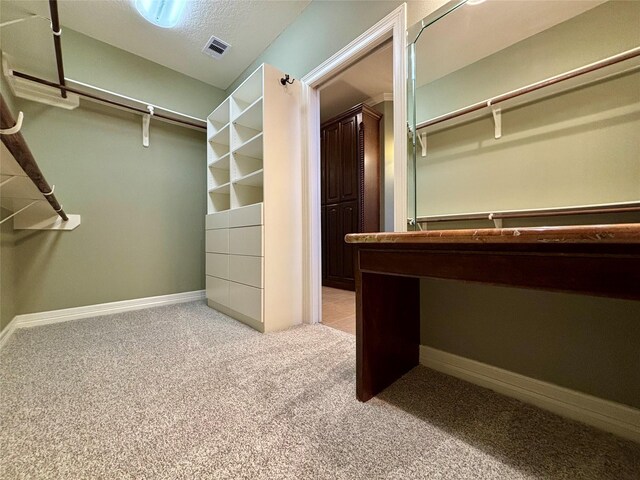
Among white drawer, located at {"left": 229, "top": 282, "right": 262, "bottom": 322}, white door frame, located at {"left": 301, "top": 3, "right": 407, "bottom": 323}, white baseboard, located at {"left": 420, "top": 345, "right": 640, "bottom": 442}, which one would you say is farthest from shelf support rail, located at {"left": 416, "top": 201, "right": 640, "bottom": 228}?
white drawer, located at {"left": 229, "top": 282, "right": 262, "bottom": 322}

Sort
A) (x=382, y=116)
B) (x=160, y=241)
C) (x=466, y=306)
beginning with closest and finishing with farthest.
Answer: (x=466, y=306)
(x=160, y=241)
(x=382, y=116)

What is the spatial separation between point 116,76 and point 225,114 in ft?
3.30

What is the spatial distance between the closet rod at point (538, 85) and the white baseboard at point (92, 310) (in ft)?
8.69

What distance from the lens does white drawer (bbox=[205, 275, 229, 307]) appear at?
6.83ft

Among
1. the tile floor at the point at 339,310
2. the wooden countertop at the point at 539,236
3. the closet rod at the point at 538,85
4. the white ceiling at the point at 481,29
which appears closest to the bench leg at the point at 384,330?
the wooden countertop at the point at 539,236

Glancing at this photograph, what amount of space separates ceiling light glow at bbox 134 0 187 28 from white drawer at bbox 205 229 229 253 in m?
1.76

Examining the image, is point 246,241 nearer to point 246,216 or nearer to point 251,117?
point 246,216

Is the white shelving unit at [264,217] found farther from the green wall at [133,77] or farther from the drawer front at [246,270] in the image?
the green wall at [133,77]

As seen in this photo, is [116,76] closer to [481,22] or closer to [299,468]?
[481,22]

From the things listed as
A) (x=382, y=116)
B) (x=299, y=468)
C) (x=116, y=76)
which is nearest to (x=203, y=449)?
(x=299, y=468)

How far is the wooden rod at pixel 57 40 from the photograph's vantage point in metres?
1.45

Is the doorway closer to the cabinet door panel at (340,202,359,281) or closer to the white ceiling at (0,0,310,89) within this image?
the cabinet door panel at (340,202,359,281)

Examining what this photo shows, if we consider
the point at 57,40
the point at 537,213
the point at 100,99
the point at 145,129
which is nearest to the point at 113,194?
→ the point at 145,129

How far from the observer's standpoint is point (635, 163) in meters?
0.81
